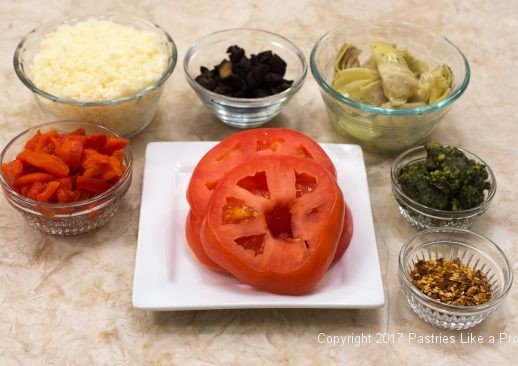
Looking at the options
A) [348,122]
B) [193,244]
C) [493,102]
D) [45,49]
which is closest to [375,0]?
[493,102]

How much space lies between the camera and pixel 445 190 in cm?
158

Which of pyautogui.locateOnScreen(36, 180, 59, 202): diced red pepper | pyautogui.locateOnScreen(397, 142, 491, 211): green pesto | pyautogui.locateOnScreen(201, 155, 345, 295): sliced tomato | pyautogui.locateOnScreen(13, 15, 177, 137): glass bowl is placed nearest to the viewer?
pyautogui.locateOnScreen(201, 155, 345, 295): sliced tomato

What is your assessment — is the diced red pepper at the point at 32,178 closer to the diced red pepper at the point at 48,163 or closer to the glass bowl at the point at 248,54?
the diced red pepper at the point at 48,163

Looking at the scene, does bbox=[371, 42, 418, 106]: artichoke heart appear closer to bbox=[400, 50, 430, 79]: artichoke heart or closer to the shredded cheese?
bbox=[400, 50, 430, 79]: artichoke heart

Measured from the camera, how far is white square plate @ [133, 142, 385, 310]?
139 cm

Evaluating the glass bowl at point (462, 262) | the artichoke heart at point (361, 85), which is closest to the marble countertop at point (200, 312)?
the glass bowl at point (462, 262)

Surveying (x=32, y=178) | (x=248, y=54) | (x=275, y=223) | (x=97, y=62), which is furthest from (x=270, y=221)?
(x=248, y=54)

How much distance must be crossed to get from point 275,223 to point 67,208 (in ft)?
1.48

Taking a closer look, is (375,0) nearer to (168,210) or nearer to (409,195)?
(409,195)

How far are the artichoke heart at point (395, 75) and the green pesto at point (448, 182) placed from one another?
0.68ft

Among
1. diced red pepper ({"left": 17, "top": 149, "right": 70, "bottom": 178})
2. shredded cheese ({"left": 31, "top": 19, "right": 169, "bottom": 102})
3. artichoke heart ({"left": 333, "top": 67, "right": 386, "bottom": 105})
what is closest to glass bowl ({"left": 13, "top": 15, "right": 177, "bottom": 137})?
shredded cheese ({"left": 31, "top": 19, "right": 169, "bottom": 102})

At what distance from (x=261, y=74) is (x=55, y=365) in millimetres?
894

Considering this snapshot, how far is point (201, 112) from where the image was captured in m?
1.98

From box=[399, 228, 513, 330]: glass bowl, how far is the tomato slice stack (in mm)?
152
